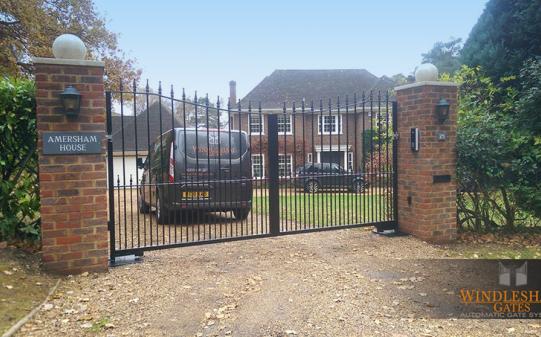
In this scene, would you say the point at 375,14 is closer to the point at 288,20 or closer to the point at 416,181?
the point at 288,20

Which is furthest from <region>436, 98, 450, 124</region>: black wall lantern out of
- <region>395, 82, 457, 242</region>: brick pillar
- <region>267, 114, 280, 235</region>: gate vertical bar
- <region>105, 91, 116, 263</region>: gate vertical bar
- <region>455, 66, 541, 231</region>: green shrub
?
<region>105, 91, 116, 263</region>: gate vertical bar

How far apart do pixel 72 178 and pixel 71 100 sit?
81cm

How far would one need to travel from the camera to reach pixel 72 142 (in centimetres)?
406

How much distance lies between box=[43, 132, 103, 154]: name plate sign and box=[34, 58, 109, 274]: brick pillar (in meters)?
0.03

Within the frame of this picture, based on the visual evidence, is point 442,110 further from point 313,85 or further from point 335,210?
point 313,85

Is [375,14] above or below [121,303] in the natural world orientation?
above

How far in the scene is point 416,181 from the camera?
18.7ft

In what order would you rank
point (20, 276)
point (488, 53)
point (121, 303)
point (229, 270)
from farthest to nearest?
point (488, 53), point (229, 270), point (20, 276), point (121, 303)

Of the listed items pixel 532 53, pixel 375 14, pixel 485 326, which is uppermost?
pixel 375 14

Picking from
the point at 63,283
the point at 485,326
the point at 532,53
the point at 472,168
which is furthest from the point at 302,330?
the point at 532,53

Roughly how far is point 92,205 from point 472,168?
17.0 feet

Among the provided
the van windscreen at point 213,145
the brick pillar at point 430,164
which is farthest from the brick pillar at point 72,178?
the brick pillar at point 430,164

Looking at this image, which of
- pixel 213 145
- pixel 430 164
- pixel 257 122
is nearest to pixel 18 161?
pixel 213 145

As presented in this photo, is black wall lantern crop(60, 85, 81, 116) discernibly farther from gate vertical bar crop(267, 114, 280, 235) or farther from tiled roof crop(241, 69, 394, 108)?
tiled roof crop(241, 69, 394, 108)
